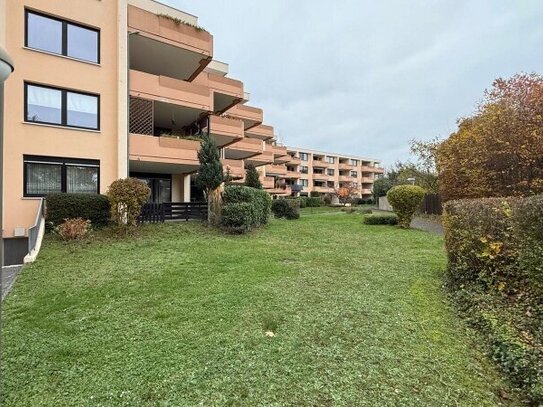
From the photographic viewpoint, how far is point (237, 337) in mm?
4227

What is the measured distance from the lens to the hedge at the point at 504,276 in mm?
3751

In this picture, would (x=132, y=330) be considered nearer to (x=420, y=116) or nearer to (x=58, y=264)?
(x=58, y=264)

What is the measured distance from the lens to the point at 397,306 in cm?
534

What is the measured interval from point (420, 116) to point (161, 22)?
28.4m

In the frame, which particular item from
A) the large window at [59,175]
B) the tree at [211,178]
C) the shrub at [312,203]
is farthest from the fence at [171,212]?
the shrub at [312,203]

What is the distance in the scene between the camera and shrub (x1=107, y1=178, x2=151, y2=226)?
38.8 feet

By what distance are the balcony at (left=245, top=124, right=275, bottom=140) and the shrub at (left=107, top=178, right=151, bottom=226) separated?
78.9ft

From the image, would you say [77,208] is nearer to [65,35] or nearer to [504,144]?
[65,35]

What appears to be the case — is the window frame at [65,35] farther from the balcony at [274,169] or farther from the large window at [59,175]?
the balcony at [274,169]

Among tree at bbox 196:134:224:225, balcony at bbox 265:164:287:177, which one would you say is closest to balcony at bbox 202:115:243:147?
tree at bbox 196:134:224:225

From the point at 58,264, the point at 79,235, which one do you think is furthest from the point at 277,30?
the point at 58,264

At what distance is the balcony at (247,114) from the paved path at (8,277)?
22.8 meters

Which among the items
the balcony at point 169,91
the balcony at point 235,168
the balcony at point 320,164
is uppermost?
the balcony at point 320,164

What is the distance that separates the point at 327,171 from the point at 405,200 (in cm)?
5569
